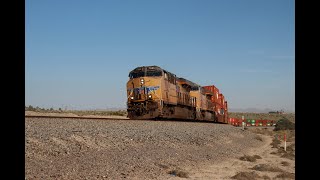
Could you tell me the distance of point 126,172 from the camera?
10.8 meters

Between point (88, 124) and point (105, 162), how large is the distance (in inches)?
222

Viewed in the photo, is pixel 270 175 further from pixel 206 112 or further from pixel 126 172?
pixel 206 112

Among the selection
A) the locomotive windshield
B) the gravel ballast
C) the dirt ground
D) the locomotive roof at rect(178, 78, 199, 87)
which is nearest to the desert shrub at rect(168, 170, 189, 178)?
the dirt ground

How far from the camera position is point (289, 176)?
1273cm

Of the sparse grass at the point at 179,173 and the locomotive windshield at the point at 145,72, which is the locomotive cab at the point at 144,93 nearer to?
the locomotive windshield at the point at 145,72

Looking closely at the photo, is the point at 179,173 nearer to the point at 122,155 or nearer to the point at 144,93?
the point at 122,155

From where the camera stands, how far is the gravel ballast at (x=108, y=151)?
32.0 feet

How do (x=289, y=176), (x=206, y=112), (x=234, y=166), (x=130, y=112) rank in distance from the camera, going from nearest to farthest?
(x=289, y=176) → (x=234, y=166) → (x=130, y=112) → (x=206, y=112)

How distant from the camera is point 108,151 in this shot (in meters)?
12.7
